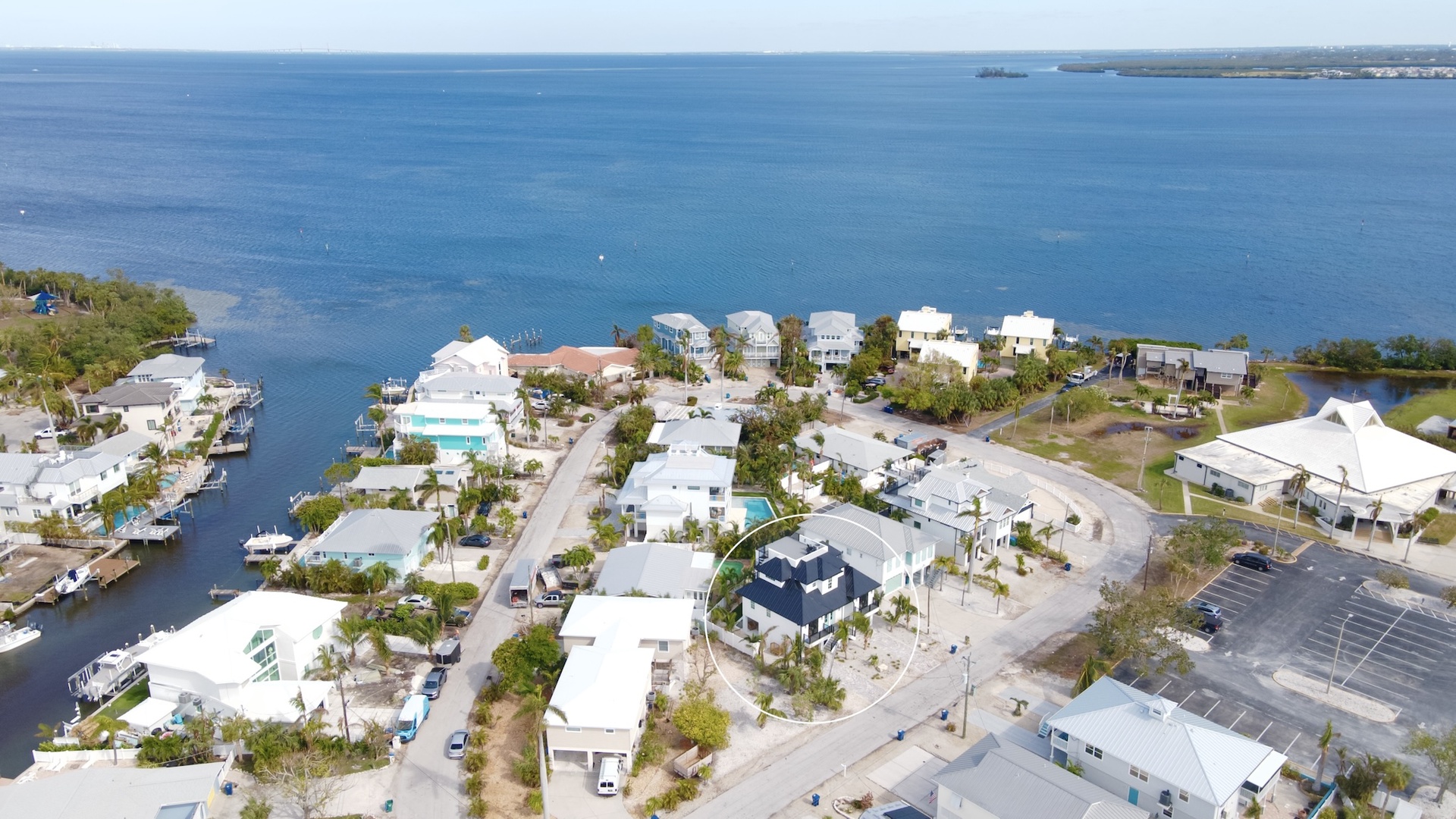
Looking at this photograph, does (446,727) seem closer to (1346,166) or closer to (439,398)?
(439,398)

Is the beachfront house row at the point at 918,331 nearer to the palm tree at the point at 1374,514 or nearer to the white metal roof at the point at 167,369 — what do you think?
the palm tree at the point at 1374,514

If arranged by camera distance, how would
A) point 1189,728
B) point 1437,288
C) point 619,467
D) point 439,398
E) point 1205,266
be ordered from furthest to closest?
1. point 1205,266
2. point 1437,288
3. point 439,398
4. point 619,467
5. point 1189,728

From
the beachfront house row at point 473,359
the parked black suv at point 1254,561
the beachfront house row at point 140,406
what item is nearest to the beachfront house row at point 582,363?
the beachfront house row at point 473,359

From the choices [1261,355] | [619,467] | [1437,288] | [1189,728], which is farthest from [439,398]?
[1437,288]

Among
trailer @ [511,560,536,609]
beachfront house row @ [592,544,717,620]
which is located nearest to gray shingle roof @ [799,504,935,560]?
beachfront house row @ [592,544,717,620]

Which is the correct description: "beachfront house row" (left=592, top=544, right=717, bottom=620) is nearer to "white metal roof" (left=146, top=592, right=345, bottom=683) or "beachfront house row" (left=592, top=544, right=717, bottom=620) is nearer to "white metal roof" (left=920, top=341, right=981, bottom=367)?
"white metal roof" (left=146, top=592, right=345, bottom=683)

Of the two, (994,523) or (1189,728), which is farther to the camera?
(994,523)

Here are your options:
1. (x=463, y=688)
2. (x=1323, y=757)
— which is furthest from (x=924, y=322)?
(x=463, y=688)
